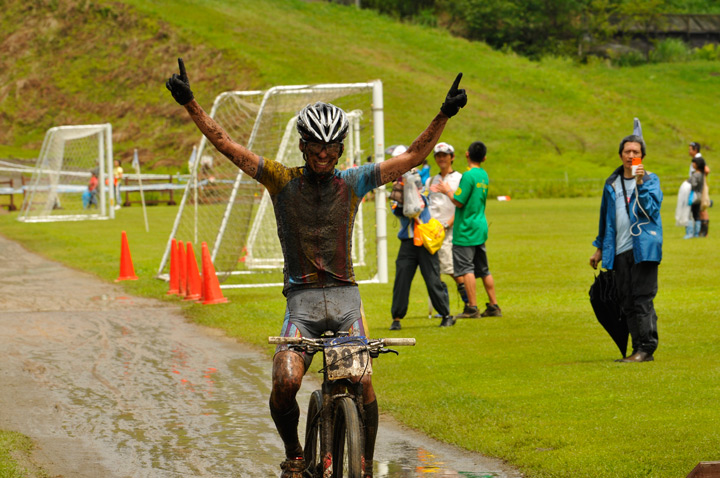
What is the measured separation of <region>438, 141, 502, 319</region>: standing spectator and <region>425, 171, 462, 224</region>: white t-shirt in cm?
16

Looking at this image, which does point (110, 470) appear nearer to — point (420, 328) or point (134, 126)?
point (420, 328)

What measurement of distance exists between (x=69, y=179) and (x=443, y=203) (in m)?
36.6

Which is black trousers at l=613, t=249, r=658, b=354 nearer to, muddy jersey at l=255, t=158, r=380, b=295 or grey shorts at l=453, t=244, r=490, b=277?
grey shorts at l=453, t=244, r=490, b=277

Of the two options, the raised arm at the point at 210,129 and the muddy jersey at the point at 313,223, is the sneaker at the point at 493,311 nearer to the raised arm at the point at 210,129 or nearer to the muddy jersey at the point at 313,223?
the muddy jersey at the point at 313,223

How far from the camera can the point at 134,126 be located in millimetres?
69750

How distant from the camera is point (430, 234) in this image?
12656 millimetres

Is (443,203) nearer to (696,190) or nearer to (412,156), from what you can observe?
(412,156)

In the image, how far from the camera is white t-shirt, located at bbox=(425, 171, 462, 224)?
1341 cm

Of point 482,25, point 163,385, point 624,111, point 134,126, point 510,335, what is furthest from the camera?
point 482,25

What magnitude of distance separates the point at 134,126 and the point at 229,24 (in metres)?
13.1

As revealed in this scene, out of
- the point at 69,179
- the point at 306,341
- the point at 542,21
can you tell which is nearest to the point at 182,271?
the point at 306,341

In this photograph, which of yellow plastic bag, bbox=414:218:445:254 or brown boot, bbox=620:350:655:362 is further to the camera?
yellow plastic bag, bbox=414:218:445:254

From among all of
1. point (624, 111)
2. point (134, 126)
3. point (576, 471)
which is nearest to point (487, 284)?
point (576, 471)

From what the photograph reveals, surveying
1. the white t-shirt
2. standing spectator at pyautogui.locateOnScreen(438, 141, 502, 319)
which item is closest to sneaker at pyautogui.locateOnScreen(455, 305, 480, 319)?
standing spectator at pyautogui.locateOnScreen(438, 141, 502, 319)
